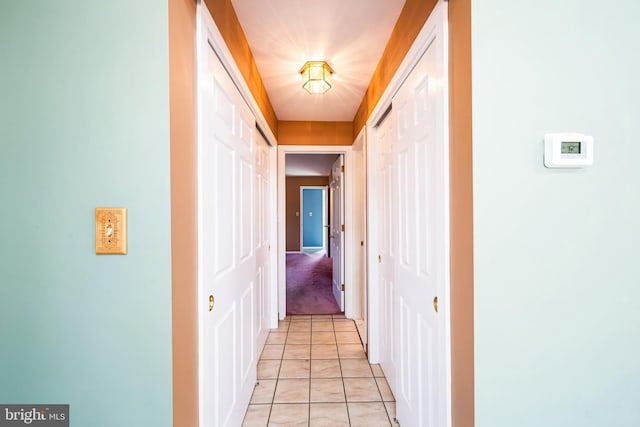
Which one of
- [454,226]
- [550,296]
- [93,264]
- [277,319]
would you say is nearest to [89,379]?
[93,264]

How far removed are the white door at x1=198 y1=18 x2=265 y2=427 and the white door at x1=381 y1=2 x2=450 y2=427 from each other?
3.08 feet

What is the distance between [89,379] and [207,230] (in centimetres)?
61

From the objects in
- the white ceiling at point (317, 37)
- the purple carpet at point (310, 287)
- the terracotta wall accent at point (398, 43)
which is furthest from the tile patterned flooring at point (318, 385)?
the white ceiling at point (317, 37)

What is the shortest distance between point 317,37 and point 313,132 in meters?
1.64

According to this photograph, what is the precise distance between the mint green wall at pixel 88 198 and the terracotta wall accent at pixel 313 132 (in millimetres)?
2580

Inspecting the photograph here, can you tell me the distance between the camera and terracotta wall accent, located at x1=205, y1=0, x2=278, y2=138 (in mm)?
1363

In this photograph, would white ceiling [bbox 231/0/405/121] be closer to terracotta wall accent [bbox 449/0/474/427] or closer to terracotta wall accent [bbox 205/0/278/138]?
terracotta wall accent [bbox 205/0/278/138]

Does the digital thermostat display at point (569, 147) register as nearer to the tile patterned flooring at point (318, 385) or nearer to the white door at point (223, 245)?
the white door at point (223, 245)

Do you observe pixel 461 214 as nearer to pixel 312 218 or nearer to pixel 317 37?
pixel 317 37

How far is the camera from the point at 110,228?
930 mm

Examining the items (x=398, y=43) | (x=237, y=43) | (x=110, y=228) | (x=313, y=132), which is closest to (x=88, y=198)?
(x=110, y=228)

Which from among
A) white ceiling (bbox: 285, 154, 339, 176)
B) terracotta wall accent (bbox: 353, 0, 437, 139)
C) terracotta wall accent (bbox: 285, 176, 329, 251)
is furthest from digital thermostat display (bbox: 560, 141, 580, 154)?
terracotta wall accent (bbox: 285, 176, 329, 251)

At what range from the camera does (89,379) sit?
0.93 metres

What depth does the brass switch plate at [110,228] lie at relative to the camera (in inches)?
36.6
